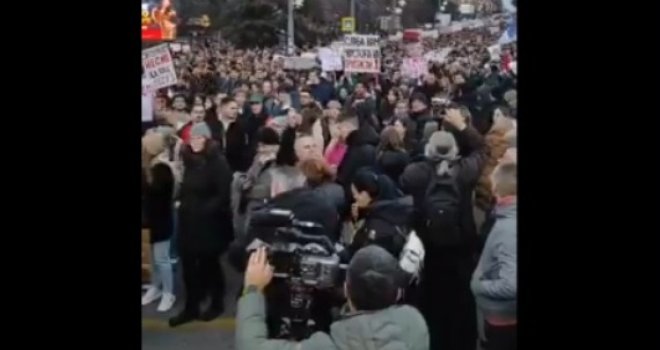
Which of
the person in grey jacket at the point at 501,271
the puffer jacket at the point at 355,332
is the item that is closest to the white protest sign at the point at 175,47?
the puffer jacket at the point at 355,332

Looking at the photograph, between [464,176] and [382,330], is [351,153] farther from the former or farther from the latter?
[382,330]

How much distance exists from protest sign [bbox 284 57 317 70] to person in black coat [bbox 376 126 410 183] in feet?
1.82

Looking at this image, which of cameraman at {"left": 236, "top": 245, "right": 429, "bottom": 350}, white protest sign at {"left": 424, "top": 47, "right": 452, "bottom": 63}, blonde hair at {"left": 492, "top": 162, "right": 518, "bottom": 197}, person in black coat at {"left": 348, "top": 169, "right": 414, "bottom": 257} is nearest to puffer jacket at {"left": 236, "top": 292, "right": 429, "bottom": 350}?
cameraman at {"left": 236, "top": 245, "right": 429, "bottom": 350}

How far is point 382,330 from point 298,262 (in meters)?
0.61

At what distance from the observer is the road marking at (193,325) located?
607 cm

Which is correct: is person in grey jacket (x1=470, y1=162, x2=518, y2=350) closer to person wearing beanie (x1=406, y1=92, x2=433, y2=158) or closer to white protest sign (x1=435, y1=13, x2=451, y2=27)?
person wearing beanie (x1=406, y1=92, x2=433, y2=158)

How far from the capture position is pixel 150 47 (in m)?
5.98

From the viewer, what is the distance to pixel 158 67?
236 inches

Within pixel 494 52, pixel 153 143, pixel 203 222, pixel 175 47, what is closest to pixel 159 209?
pixel 203 222

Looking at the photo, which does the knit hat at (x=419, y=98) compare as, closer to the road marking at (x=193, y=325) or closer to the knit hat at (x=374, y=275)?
the knit hat at (x=374, y=275)
